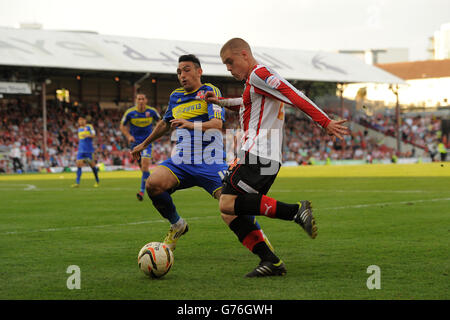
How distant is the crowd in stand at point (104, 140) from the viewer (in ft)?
123

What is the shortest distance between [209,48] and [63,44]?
10.6 m

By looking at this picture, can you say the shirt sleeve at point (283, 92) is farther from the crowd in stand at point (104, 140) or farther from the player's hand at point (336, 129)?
the crowd in stand at point (104, 140)

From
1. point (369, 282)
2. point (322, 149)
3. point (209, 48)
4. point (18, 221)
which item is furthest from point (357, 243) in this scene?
point (322, 149)

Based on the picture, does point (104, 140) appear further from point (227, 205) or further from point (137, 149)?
point (227, 205)

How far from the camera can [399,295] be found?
186 inches

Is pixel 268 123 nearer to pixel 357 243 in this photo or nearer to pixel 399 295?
pixel 399 295

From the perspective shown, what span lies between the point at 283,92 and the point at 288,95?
Result: 0.17ft

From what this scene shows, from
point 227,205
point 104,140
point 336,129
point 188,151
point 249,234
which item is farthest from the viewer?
point 104,140

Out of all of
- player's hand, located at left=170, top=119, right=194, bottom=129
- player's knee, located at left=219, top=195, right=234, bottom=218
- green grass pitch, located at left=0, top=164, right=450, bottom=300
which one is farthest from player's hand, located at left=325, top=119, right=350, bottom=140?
player's hand, located at left=170, top=119, right=194, bottom=129

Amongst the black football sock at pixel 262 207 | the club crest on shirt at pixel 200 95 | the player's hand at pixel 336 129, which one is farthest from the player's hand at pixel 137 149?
the player's hand at pixel 336 129

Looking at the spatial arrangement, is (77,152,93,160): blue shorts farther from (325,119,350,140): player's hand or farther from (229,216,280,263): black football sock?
(325,119,350,140): player's hand

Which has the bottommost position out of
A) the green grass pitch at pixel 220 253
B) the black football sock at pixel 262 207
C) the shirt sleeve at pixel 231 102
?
the green grass pitch at pixel 220 253

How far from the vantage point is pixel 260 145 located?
5.75 metres

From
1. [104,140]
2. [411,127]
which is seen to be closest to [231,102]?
[104,140]
